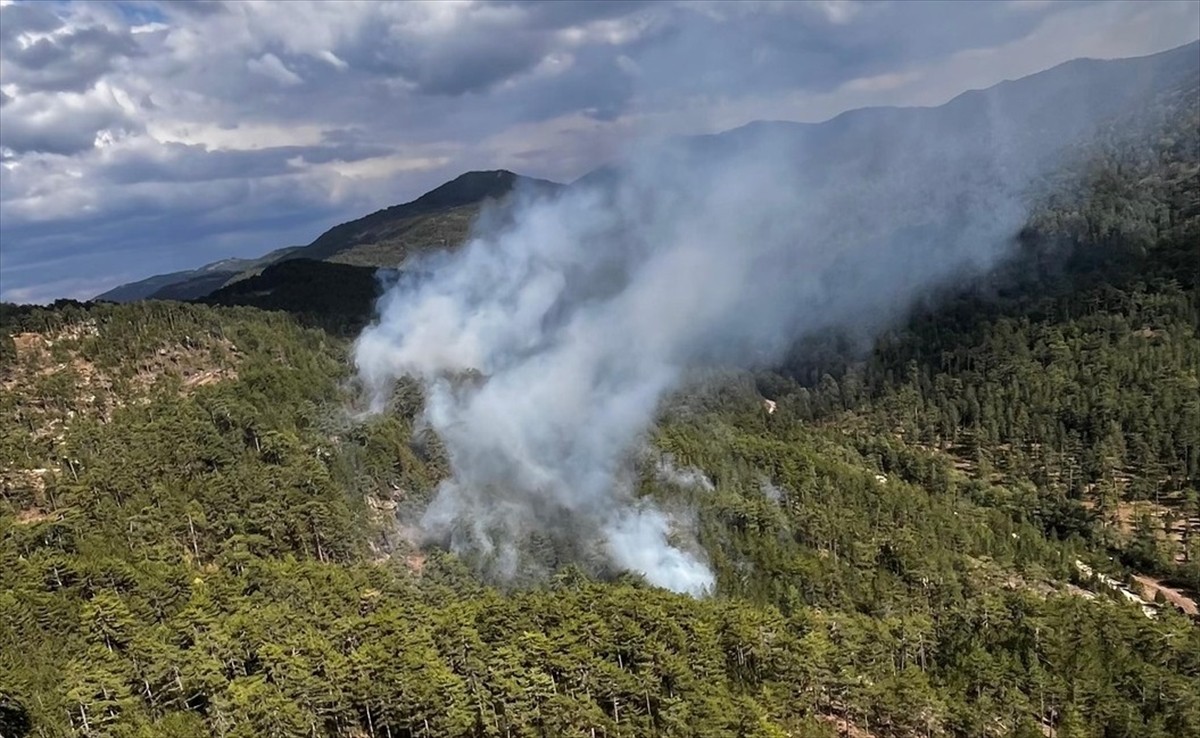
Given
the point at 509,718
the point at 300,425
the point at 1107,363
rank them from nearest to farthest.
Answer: the point at 509,718 < the point at 300,425 < the point at 1107,363

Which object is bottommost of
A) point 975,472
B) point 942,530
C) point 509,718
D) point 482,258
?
point 975,472

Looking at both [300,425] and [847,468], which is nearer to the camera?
[300,425]

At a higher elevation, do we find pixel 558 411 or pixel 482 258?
pixel 482 258

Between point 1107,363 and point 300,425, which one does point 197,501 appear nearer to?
point 300,425

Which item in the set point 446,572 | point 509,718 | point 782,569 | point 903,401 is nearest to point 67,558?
point 446,572

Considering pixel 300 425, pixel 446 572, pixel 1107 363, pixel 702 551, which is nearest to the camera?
pixel 446 572

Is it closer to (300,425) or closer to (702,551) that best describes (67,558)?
(300,425)
